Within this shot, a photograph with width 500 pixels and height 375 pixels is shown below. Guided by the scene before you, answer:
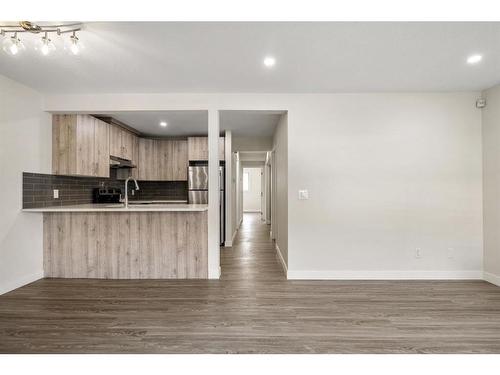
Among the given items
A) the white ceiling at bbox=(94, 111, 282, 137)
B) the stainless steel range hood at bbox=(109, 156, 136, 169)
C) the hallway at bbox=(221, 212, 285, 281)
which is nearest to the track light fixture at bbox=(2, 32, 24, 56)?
the white ceiling at bbox=(94, 111, 282, 137)

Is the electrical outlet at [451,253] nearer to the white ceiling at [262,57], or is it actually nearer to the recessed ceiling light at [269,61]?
the white ceiling at [262,57]

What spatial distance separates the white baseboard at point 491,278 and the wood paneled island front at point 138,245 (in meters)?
3.60

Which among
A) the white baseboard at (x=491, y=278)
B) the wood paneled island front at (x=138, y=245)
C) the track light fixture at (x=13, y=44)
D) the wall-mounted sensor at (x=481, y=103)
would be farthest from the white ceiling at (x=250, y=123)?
the white baseboard at (x=491, y=278)

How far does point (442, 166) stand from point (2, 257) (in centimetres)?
540

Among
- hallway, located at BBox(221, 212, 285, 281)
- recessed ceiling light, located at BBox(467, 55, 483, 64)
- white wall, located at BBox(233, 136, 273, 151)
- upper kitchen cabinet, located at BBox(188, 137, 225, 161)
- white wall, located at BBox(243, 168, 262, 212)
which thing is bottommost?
hallway, located at BBox(221, 212, 285, 281)

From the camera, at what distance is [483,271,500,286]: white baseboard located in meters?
3.41

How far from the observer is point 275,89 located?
3486 millimetres

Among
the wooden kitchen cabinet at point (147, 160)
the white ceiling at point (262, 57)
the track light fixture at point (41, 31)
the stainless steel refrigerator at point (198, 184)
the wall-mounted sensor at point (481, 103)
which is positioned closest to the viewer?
the track light fixture at point (41, 31)

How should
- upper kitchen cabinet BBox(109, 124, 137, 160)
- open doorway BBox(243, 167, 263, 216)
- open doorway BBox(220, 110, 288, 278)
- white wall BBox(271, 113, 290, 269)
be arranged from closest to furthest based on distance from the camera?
white wall BBox(271, 113, 290, 269), open doorway BBox(220, 110, 288, 278), upper kitchen cabinet BBox(109, 124, 137, 160), open doorway BBox(243, 167, 263, 216)

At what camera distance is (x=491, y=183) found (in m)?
3.49

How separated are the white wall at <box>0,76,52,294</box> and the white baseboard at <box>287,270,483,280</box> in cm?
329

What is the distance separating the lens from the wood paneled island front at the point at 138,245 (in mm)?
3697

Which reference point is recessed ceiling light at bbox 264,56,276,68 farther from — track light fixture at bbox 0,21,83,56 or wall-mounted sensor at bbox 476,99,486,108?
wall-mounted sensor at bbox 476,99,486,108

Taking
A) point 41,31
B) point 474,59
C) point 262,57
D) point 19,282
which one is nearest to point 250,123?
point 262,57
